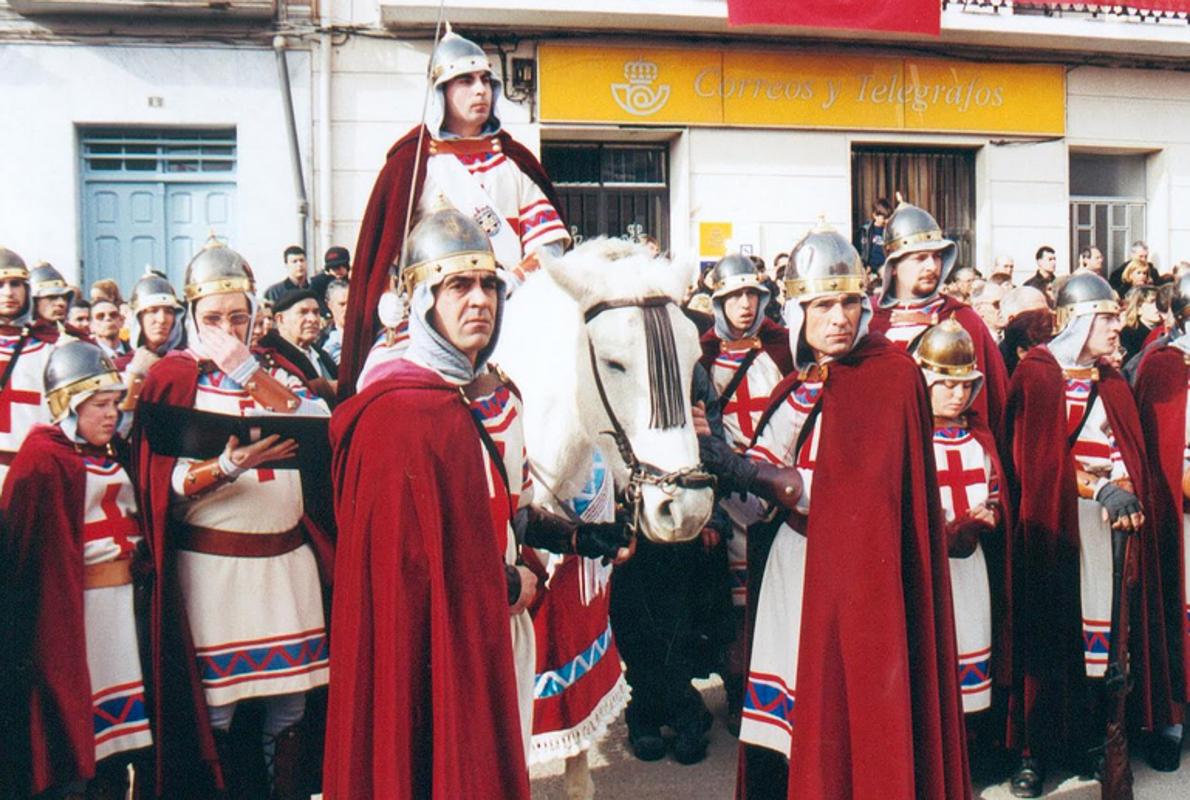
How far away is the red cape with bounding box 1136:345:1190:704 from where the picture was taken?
17.0 feet

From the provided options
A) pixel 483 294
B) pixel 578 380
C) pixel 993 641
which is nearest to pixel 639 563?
pixel 993 641

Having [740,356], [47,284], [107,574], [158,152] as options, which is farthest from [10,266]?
[158,152]

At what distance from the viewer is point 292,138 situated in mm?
11312

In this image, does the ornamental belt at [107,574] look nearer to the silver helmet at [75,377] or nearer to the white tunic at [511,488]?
the silver helmet at [75,377]

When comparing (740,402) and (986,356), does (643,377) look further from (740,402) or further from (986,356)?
(986,356)

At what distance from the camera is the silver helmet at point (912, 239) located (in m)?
4.85

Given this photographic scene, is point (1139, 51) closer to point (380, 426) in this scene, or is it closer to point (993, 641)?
point (993, 641)

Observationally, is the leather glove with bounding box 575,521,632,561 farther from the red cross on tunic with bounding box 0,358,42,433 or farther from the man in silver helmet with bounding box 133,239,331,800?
the red cross on tunic with bounding box 0,358,42,433

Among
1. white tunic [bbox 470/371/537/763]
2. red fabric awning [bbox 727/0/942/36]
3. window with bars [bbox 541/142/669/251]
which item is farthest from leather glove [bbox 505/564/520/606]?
red fabric awning [bbox 727/0/942/36]

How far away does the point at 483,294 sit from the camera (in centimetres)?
296

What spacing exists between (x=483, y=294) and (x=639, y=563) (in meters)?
2.52

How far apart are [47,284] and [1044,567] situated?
512 centimetres

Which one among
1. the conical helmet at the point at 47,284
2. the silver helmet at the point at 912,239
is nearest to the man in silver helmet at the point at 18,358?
the conical helmet at the point at 47,284

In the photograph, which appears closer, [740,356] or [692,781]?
[692,781]
